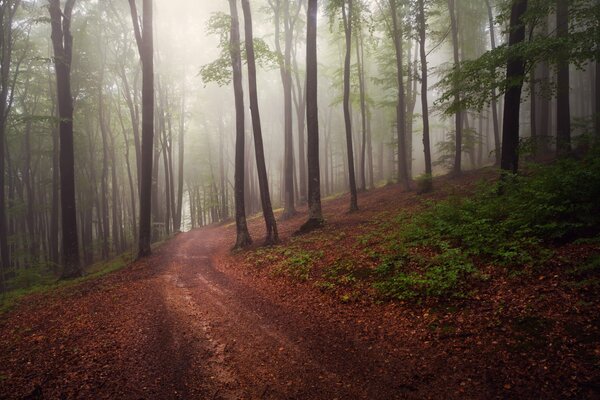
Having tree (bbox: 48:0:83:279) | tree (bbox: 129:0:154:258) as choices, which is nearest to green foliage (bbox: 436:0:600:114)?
tree (bbox: 129:0:154:258)

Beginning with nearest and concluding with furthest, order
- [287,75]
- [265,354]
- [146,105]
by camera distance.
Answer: [265,354] < [146,105] < [287,75]

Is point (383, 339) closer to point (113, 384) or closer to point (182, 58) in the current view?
point (113, 384)

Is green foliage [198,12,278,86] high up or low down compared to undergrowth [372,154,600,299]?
up

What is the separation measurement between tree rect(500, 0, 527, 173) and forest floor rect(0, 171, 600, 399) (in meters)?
5.81

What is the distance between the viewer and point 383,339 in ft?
16.5

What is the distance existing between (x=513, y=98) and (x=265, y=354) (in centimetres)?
1102

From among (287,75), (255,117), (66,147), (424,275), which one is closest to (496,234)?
(424,275)

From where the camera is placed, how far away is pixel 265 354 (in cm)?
501

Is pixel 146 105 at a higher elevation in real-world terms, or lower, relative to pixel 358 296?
higher

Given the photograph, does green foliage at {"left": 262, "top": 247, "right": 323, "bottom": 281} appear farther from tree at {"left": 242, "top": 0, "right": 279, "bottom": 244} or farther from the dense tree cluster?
the dense tree cluster

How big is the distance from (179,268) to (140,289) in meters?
2.54

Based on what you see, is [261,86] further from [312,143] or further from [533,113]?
[533,113]

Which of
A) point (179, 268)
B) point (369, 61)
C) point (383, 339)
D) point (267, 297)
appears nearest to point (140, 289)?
point (179, 268)

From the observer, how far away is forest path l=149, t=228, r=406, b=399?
4.11m
